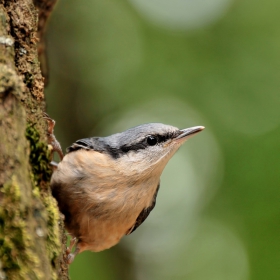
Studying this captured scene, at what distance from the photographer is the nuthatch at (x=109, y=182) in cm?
324

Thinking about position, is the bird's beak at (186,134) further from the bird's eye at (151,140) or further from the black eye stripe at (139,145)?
the bird's eye at (151,140)

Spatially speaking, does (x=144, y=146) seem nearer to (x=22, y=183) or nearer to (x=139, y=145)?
(x=139, y=145)

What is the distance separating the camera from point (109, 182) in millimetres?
3328

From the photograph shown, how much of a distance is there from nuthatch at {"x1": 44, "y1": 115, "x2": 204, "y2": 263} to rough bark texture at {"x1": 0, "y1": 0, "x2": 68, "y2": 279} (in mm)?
684

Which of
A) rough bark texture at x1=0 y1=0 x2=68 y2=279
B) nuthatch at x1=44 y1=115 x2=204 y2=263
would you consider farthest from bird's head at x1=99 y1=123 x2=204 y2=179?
rough bark texture at x1=0 y1=0 x2=68 y2=279

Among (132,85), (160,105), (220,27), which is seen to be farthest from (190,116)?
(220,27)

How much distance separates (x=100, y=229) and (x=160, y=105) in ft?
13.5

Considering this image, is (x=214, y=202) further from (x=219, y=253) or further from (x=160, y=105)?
(x=160, y=105)

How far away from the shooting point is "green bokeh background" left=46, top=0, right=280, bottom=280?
228 inches

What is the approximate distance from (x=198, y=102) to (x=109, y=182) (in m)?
3.49

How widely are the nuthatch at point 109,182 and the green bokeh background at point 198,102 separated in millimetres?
2071

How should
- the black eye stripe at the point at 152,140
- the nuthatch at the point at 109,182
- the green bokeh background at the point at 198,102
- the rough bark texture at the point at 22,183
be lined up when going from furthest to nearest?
1. the green bokeh background at the point at 198,102
2. the black eye stripe at the point at 152,140
3. the nuthatch at the point at 109,182
4. the rough bark texture at the point at 22,183

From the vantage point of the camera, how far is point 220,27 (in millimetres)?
6844

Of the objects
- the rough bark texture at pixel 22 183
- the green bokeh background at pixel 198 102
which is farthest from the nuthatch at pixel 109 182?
the green bokeh background at pixel 198 102
